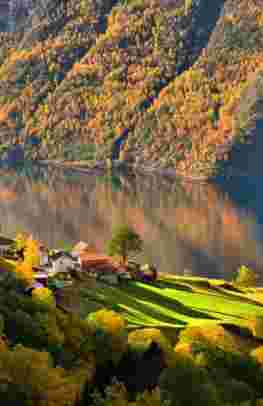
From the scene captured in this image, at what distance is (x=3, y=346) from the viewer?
119 feet

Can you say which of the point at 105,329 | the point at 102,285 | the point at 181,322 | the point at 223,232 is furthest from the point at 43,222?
the point at 105,329

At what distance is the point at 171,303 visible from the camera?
7144 centimetres

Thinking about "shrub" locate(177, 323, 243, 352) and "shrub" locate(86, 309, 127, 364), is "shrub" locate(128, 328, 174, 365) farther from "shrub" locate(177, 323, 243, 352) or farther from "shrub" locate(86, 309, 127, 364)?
"shrub" locate(177, 323, 243, 352)

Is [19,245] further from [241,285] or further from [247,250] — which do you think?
[247,250]

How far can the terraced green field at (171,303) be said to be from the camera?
62.8 meters

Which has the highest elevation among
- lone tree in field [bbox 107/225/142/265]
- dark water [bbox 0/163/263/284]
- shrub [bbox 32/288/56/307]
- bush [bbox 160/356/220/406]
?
shrub [bbox 32/288/56/307]

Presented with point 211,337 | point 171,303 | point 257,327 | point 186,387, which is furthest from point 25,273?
point 186,387

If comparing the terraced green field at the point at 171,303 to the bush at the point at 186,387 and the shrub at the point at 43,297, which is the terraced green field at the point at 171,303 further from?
the bush at the point at 186,387

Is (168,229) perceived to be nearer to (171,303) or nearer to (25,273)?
(171,303)

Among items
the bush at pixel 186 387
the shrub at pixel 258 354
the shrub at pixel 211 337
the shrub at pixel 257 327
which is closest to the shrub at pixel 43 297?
the bush at pixel 186 387

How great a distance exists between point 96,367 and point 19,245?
47479 mm

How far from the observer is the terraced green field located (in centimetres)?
6281

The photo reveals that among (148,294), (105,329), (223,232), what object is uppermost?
(105,329)

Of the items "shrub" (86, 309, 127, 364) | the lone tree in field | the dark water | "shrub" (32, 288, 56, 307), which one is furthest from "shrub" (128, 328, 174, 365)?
the dark water
